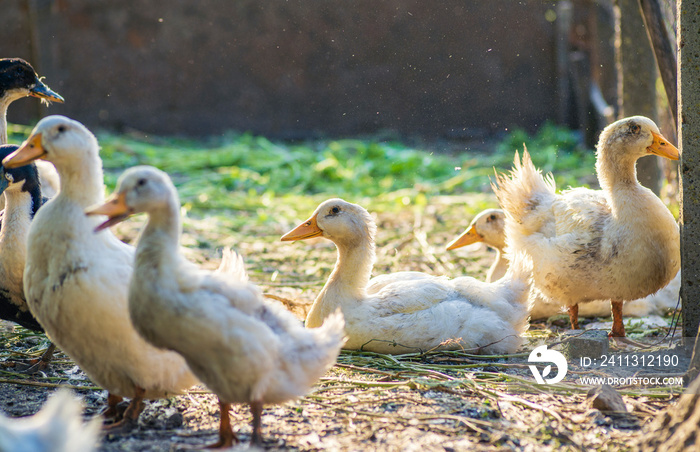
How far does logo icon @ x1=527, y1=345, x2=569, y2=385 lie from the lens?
13.1 ft

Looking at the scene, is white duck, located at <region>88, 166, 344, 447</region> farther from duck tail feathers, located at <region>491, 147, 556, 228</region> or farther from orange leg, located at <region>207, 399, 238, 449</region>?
Result: duck tail feathers, located at <region>491, 147, 556, 228</region>

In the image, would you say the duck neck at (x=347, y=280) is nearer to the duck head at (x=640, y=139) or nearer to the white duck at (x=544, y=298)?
the white duck at (x=544, y=298)

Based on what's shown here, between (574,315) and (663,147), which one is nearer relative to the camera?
(663,147)

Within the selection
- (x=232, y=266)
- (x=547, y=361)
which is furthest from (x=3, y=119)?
(x=547, y=361)

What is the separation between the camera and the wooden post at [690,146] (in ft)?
12.5

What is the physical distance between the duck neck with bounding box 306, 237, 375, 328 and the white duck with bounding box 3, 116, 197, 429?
1.31m

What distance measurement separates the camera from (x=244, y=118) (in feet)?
44.9

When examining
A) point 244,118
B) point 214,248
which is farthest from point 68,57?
point 214,248

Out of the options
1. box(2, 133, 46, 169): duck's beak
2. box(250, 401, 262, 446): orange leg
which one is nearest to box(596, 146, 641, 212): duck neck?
box(250, 401, 262, 446): orange leg

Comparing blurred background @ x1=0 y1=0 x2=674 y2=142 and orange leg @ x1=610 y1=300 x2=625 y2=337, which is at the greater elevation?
blurred background @ x1=0 y1=0 x2=674 y2=142

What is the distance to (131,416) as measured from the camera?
336 cm

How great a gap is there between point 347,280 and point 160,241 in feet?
5.95

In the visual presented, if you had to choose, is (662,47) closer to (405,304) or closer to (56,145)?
(405,304)

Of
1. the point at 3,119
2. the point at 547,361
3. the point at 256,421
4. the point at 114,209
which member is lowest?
the point at 547,361
